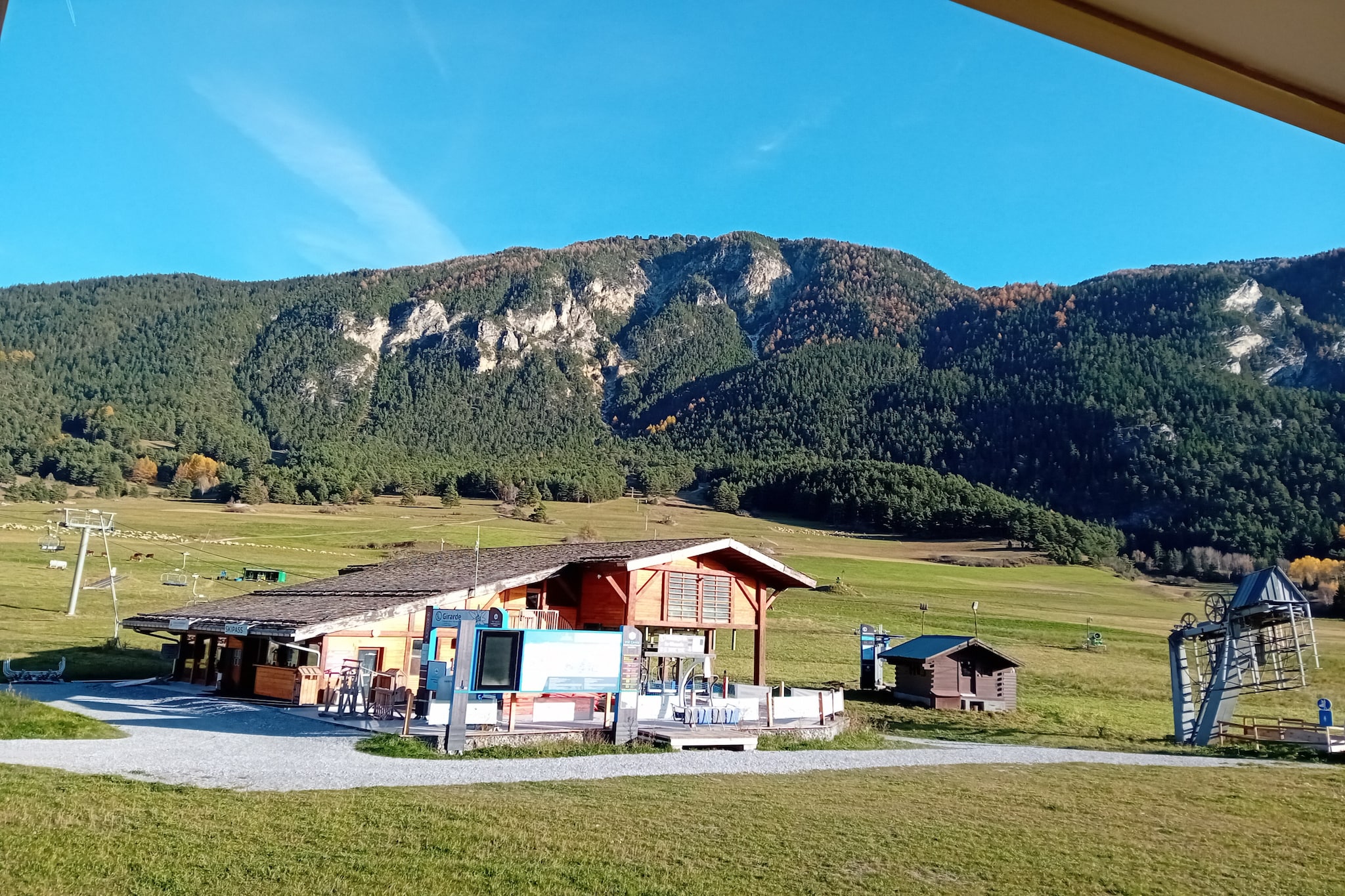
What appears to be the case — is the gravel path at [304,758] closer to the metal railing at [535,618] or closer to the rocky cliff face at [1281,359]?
the metal railing at [535,618]

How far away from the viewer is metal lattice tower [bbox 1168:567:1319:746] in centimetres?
2488

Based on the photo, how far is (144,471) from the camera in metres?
135

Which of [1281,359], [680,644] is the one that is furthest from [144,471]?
[1281,359]

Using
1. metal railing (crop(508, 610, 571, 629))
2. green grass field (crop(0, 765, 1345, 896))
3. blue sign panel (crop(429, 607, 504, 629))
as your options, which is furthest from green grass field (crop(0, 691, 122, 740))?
metal railing (crop(508, 610, 571, 629))

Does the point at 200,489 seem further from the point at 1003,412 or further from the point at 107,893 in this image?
the point at 1003,412

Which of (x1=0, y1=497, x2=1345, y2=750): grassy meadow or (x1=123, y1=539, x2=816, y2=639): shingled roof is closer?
(x1=123, y1=539, x2=816, y2=639): shingled roof

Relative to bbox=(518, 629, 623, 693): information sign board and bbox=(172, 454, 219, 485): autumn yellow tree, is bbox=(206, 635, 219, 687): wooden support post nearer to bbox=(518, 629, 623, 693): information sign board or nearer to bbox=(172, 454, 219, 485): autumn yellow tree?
bbox=(518, 629, 623, 693): information sign board

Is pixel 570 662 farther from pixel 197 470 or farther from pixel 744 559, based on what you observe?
pixel 197 470

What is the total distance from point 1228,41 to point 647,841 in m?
10.1

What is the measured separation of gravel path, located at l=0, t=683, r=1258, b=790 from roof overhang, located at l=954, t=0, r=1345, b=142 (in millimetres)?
13760

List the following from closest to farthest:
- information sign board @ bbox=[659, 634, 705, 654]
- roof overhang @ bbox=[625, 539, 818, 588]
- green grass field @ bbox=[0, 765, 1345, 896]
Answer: green grass field @ bbox=[0, 765, 1345, 896] → information sign board @ bbox=[659, 634, 705, 654] → roof overhang @ bbox=[625, 539, 818, 588]

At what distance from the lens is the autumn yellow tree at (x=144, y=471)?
132375 millimetres

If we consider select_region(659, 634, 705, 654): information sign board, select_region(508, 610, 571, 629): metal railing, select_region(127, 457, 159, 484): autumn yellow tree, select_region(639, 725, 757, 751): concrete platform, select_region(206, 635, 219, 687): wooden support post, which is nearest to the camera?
select_region(639, 725, 757, 751): concrete platform

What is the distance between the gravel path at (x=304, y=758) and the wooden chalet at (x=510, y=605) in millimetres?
2247
